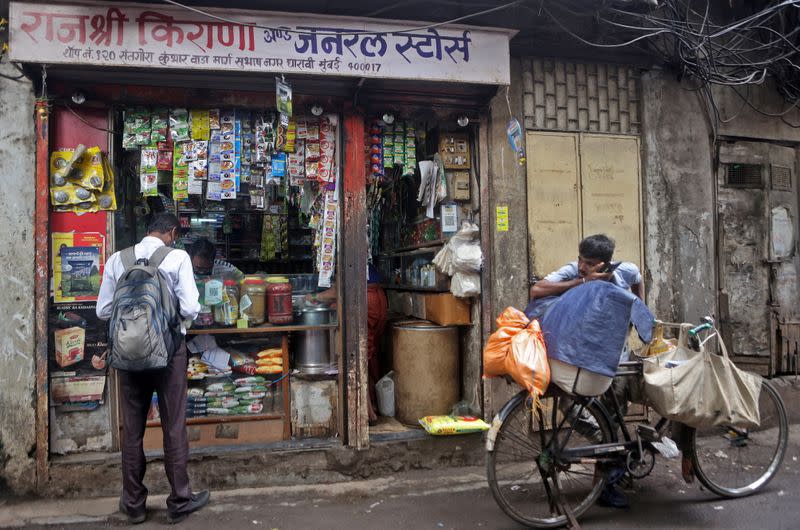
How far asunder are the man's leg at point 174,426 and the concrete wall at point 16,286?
1.20 metres

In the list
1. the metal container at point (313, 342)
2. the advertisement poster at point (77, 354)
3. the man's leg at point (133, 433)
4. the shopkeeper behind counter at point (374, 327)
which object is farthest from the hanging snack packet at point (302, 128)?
the man's leg at point (133, 433)

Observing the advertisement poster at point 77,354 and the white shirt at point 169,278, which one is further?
the advertisement poster at point 77,354

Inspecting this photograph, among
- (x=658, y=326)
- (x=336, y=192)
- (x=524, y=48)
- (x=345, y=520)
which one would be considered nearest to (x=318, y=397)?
(x=345, y=520)

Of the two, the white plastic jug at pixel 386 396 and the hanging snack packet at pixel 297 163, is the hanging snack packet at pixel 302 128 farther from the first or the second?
the white plastic jug at pixel 386 396

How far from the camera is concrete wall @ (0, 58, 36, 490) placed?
3.99 metres

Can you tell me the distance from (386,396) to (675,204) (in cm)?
336

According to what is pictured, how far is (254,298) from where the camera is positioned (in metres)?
4.74

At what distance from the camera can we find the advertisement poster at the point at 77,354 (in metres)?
4.14

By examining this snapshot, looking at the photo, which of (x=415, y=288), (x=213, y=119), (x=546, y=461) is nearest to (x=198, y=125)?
(x=213, y=119)

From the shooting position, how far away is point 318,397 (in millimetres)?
4664

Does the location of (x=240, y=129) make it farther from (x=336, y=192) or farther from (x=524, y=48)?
(x=524, y=48)

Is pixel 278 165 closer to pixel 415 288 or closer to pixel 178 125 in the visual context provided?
pixel 178 125

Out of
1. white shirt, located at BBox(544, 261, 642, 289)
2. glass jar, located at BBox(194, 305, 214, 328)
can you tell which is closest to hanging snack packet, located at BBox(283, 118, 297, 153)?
glass jar, located at BBox(194, 305, 214, 328)

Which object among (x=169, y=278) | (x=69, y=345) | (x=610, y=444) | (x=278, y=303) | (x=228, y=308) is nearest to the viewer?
(x=610, y=444)
